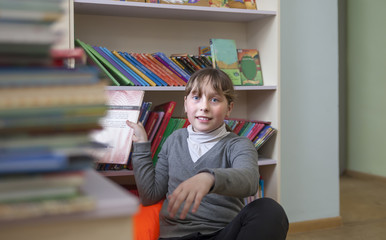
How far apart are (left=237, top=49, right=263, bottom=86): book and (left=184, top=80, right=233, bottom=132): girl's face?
2.26 ft

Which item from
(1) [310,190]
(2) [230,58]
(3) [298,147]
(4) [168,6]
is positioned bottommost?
(1) [310,190]

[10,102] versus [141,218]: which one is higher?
[10,102]

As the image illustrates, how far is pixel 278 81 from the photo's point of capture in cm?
225

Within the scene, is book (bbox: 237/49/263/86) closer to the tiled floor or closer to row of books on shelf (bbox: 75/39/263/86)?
row of books on shelf (bbox: 75/39/263/86)

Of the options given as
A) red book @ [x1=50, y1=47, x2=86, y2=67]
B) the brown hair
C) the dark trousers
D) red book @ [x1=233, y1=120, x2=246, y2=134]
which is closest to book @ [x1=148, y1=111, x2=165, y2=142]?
the brown hair

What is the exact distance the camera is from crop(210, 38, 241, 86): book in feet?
7.28

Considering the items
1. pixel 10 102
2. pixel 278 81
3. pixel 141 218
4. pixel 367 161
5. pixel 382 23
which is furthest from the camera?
pixel 367 161

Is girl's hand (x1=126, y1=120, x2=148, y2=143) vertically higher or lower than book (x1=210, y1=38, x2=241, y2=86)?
lower

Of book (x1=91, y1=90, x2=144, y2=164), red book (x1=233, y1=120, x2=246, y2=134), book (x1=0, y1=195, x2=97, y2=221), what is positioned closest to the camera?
book (x1=0, y1=195, x2=97, y2=221)

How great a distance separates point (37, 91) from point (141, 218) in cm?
123

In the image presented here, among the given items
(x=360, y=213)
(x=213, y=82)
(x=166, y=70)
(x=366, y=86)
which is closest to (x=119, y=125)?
(x=166, y=70)

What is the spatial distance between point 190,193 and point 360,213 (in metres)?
2.44

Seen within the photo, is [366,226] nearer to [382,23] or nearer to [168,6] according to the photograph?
[168,6]

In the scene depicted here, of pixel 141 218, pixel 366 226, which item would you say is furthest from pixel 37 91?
pixel 366 226
